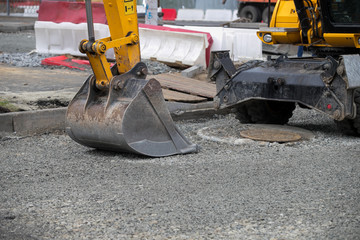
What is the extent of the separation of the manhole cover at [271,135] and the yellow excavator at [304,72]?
42cm

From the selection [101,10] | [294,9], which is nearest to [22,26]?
[101,10]

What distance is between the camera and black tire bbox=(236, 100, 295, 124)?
9.07 meters

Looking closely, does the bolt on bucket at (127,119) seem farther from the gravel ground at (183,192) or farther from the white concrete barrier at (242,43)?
the white concrete barrier at (242,43)

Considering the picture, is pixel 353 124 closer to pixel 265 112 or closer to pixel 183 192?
pixel 265 112

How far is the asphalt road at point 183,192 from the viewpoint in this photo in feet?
15.1

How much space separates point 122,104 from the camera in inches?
262

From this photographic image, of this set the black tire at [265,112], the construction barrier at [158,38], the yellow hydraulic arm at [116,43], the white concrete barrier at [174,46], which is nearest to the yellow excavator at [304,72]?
the black tire at [265,112]

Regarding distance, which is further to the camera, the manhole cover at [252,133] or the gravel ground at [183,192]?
the manhole cover at [252,133]

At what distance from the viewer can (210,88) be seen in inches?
436

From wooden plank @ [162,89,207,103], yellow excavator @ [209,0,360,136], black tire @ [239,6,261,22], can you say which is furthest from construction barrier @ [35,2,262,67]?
black tire @ [239,6,261,22]

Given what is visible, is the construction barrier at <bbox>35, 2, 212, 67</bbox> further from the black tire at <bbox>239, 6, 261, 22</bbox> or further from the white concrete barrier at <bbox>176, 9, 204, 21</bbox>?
the white concrete barrier at <bbox>176, 9, 204, 21</bbox>

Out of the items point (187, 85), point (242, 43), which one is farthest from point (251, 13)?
point (187, 85)

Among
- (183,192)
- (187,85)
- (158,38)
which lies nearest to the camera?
(183,192)

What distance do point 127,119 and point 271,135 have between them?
2.31 meters
